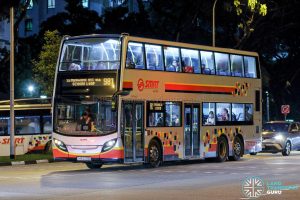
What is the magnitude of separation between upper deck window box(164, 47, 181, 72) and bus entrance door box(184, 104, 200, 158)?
1.68 m

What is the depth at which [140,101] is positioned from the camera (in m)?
25.3

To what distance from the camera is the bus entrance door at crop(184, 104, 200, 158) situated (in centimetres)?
2802

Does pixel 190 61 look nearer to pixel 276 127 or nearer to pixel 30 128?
pixel 276 127

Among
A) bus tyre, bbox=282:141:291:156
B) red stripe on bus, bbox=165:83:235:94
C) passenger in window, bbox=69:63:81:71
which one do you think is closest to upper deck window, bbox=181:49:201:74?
red stripe on bus, bbox=165:83:235:94

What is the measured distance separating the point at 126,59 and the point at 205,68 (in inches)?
221

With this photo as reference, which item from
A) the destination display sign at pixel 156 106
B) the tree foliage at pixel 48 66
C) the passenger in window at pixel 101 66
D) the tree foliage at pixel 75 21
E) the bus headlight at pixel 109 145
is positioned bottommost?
the bus headlight at pixel 109 145

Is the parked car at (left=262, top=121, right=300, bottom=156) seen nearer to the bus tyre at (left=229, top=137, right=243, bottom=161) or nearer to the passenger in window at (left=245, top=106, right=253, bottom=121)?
the passenger in window at (left=245, top=106, right=253, bottom=121)

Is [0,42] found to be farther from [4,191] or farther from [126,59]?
[4,191]

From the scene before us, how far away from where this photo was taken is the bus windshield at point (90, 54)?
960 inches

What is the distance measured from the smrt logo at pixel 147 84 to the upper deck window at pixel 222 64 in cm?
461

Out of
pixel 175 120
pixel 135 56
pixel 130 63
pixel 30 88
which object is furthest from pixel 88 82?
pixel 30 88

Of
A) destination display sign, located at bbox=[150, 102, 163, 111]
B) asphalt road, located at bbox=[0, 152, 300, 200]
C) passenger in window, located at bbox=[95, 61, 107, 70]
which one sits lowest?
asphalt road, located at bbox=[0, 152, 300, 200]

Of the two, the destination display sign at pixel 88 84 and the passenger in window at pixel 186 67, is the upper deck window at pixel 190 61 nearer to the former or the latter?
the passenger in window at pixel 186 67

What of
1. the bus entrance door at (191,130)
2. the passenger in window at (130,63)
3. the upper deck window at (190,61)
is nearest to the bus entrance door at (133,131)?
the passenger in window at (130,63)
